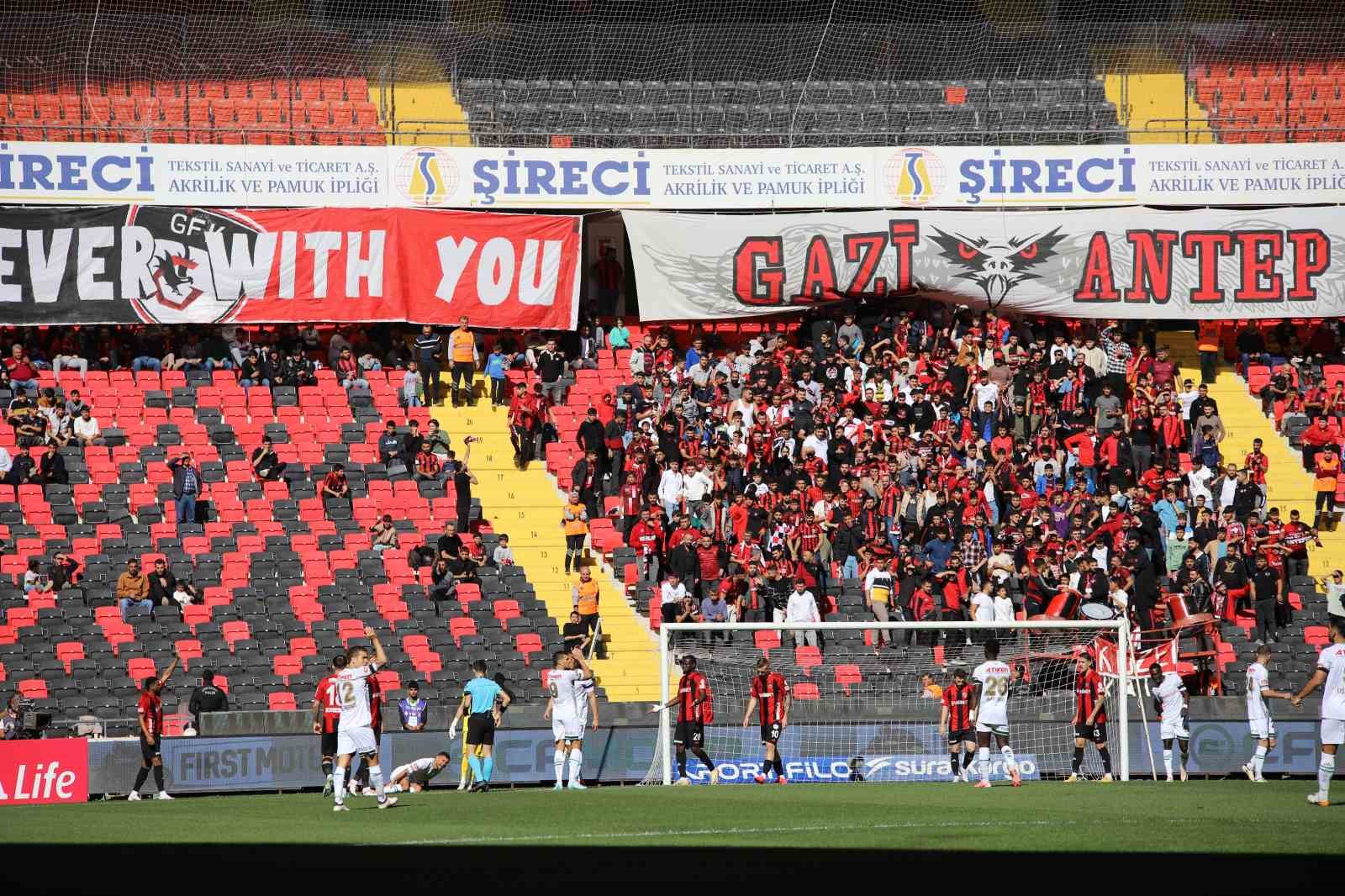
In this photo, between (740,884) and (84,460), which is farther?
(84,460)

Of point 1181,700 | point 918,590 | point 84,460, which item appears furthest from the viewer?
point 84,460

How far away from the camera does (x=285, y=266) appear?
1292 inches

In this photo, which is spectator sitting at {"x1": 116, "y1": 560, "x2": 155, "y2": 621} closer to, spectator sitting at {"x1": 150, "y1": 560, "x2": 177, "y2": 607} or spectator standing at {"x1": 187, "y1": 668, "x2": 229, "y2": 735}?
spectator sitting at {"x1": 150, "y1": 560, "x2": 177, "y2": 607}

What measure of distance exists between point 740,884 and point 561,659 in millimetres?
10147

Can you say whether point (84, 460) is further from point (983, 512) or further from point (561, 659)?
point (983, 512)

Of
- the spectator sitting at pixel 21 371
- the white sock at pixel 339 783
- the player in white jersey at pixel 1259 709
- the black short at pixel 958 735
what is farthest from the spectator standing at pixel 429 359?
the player in white jersey at pixel 1259 709

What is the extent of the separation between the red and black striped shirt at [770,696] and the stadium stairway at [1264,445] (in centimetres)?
1201

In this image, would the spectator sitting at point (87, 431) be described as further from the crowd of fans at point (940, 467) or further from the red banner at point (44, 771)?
the red banner at point (44, 771)

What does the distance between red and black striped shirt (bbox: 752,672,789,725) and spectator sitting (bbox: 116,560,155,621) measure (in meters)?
9.64

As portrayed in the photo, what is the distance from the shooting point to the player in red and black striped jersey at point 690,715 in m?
22.4

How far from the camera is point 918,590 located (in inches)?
1064

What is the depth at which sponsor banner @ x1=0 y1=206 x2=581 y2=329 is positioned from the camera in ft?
105

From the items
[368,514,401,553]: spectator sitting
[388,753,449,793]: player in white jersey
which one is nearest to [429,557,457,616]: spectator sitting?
[368,514,401,553]: spectator sitting

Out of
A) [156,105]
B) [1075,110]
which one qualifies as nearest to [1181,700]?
[1075,110]
